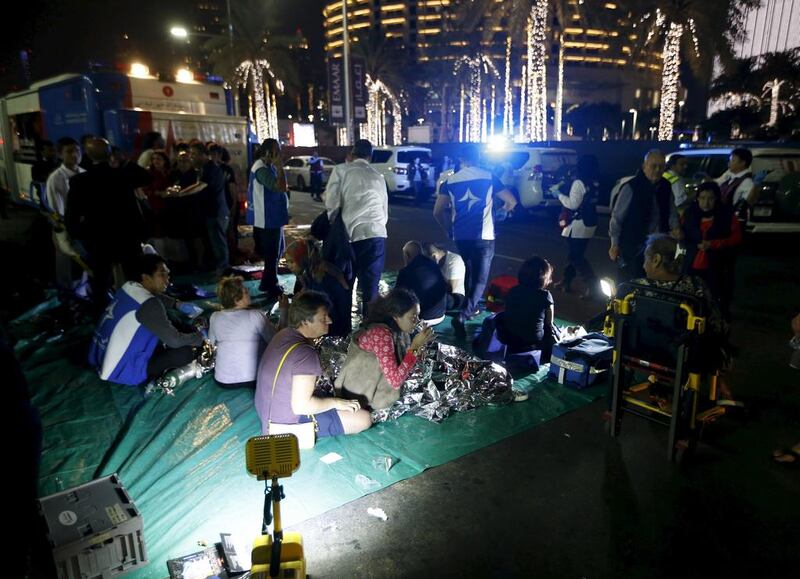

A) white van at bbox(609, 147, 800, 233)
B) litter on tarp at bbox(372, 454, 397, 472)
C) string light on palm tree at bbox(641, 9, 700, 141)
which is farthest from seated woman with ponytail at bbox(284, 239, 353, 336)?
string light on palm tree at bbox(641, 9, 700, 141)

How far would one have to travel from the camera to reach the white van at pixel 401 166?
1919cm

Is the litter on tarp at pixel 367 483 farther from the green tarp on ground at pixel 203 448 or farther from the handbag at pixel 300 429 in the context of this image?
the handbag at pixel 300 429

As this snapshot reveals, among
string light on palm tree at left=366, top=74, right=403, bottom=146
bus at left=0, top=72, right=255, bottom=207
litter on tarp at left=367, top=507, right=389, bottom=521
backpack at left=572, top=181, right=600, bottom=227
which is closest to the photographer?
litter on tarp at left=367, top=507, right=389, bottom=521

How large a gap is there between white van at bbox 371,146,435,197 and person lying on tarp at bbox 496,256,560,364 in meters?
14.5

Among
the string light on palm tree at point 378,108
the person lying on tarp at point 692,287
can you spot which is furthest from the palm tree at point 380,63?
the person lying on tarp at point 692,287

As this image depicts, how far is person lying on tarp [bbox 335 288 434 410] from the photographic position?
380cm

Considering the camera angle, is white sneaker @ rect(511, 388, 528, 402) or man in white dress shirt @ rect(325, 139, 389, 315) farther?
man in white dress shirt @ rect(325, 139, 389, 315)

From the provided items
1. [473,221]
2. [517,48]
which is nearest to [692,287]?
[473,221]

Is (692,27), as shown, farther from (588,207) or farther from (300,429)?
(300,429)

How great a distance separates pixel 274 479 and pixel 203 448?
6.24 ft

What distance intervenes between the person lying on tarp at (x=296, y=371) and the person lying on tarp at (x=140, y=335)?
1.28m

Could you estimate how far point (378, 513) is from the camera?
121 inches

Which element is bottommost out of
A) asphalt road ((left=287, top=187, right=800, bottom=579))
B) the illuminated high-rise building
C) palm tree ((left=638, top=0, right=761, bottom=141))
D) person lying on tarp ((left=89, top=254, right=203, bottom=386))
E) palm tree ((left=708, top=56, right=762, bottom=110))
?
asphalt road ((left=287, top=187, right=800, bottom=579))

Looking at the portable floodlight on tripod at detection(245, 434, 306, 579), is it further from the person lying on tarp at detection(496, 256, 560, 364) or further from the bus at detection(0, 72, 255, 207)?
the bus at detection(0, 72, 255, 207)
